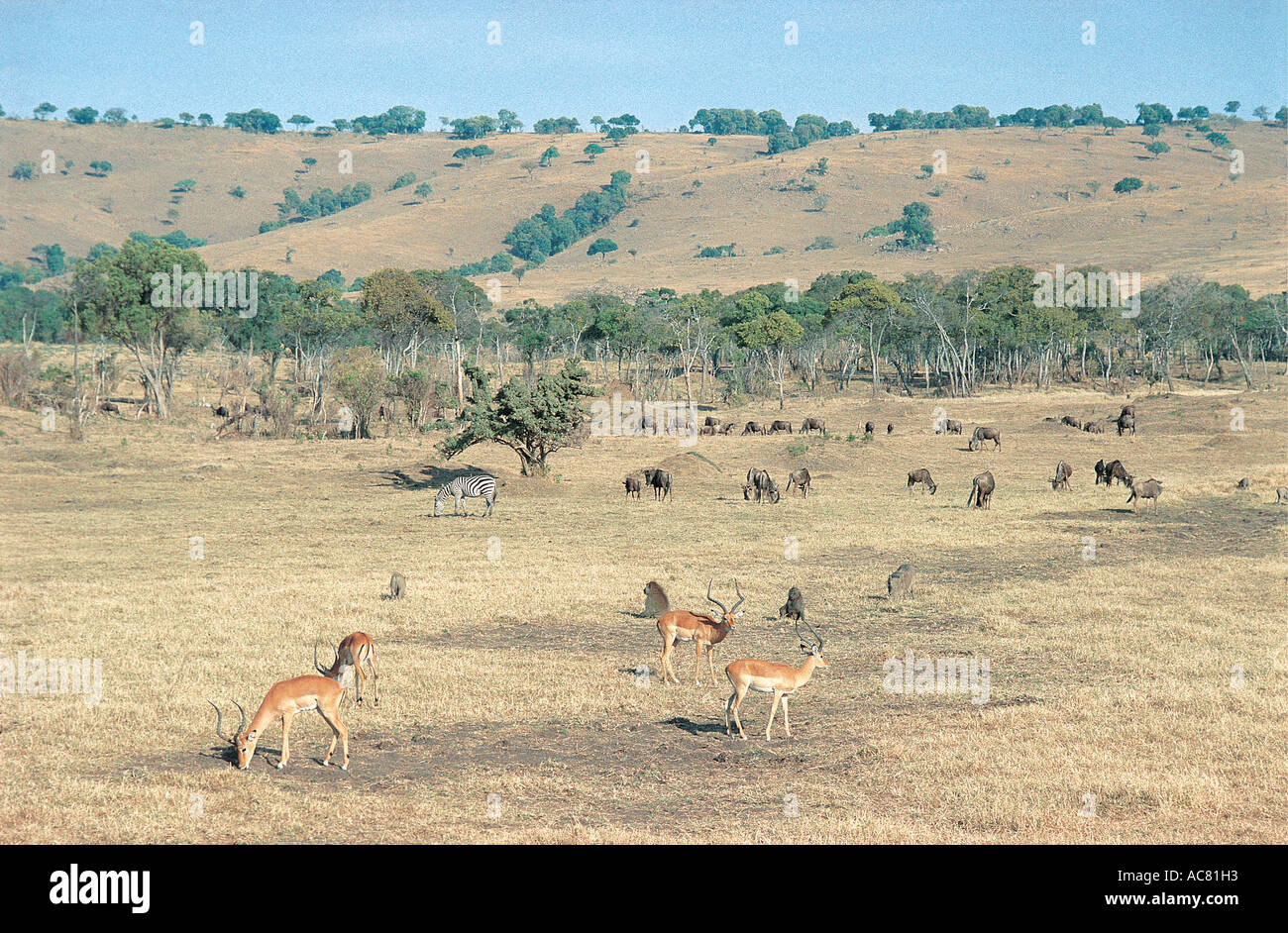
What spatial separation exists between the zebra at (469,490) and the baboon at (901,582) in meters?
15.6

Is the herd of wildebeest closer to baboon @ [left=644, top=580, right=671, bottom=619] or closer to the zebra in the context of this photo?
baboon @ [left=644, top=580, right=671, bottom=619]

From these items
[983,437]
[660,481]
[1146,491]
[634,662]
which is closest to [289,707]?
[634,662]

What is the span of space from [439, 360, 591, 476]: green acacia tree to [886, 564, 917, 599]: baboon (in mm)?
20019

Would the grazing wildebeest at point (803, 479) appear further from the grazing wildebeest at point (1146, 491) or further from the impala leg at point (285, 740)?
the impala leg at point (285, 740)

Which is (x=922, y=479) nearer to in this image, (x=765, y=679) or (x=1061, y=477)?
(x=1061, y=477)

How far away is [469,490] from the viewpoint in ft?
111

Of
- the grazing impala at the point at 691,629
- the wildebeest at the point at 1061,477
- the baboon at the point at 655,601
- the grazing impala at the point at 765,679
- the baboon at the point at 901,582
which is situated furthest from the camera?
the wildebeest at the point at 1061,477

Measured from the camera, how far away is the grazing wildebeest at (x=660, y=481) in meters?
36.4

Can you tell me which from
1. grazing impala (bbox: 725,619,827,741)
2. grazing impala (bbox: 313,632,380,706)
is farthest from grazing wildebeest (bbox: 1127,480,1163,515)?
grazing impala (bbox: 313,632,380,706)

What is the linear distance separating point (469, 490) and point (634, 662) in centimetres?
1847

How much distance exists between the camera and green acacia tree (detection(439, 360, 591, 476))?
38656mm

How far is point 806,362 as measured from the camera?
89.1 meters

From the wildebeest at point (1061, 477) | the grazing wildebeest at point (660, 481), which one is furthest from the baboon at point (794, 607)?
the wildebeest at point (1061, 477)
